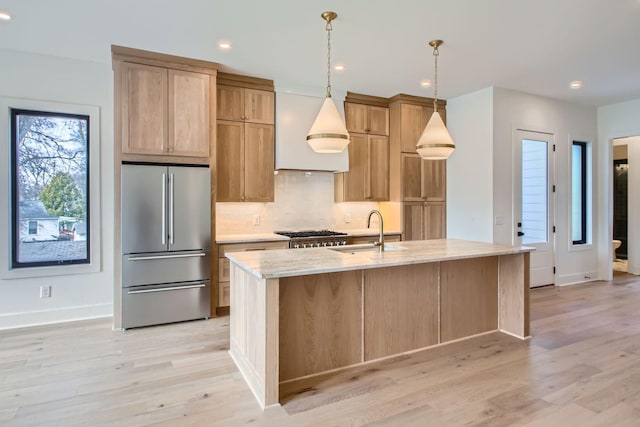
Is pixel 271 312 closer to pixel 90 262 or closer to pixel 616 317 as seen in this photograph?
pixel 90 262

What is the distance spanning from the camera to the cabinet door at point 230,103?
445cm

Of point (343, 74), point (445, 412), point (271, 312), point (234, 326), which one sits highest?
point (343, 74)

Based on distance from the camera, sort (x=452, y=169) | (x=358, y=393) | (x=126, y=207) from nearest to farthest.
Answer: (x=358, y=393) < (x=126, y=207) < (x=452, y=169)

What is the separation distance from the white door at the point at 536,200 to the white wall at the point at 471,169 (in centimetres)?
48

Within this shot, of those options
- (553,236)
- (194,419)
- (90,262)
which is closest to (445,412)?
(194,419)

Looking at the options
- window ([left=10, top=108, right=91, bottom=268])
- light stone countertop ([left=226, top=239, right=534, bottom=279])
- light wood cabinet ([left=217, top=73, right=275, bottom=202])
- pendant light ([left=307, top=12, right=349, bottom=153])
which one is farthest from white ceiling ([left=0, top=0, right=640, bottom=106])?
light stone countertop ([left=226, top=239, right=534, bottom=279])

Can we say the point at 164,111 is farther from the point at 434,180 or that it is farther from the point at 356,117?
the point at 434,180

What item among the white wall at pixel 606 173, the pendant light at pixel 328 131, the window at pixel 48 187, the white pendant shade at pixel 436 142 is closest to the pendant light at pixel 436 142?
the white pendant shade at pixel 436 142

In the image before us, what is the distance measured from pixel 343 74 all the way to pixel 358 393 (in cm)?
347

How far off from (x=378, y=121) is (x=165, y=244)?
3.38m

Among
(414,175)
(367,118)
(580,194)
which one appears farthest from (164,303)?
(580,194)

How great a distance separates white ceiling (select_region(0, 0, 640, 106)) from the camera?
294 centimetres

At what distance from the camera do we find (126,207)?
3738 mm

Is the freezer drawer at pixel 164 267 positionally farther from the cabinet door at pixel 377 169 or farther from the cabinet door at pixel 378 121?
the cabinet door at pixel 378 121
